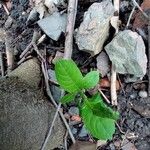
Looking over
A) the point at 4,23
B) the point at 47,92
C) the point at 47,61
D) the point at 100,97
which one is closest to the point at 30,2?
the point at 4,23

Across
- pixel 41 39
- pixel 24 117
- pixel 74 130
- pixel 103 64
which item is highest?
pixel 41 39

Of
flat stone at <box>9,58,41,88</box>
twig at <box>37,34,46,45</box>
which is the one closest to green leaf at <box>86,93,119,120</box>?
flat stone at <box>9,58,41,88</box>

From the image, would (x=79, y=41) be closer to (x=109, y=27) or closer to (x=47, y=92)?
(x=109, y=27)

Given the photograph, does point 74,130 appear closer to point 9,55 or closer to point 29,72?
point 29,72

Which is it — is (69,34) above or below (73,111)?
above

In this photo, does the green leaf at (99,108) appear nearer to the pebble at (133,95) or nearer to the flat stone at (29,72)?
the pebble at (133,95)

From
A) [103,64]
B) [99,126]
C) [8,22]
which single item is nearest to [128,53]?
[103,64]

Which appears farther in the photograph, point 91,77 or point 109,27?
point 109,27
